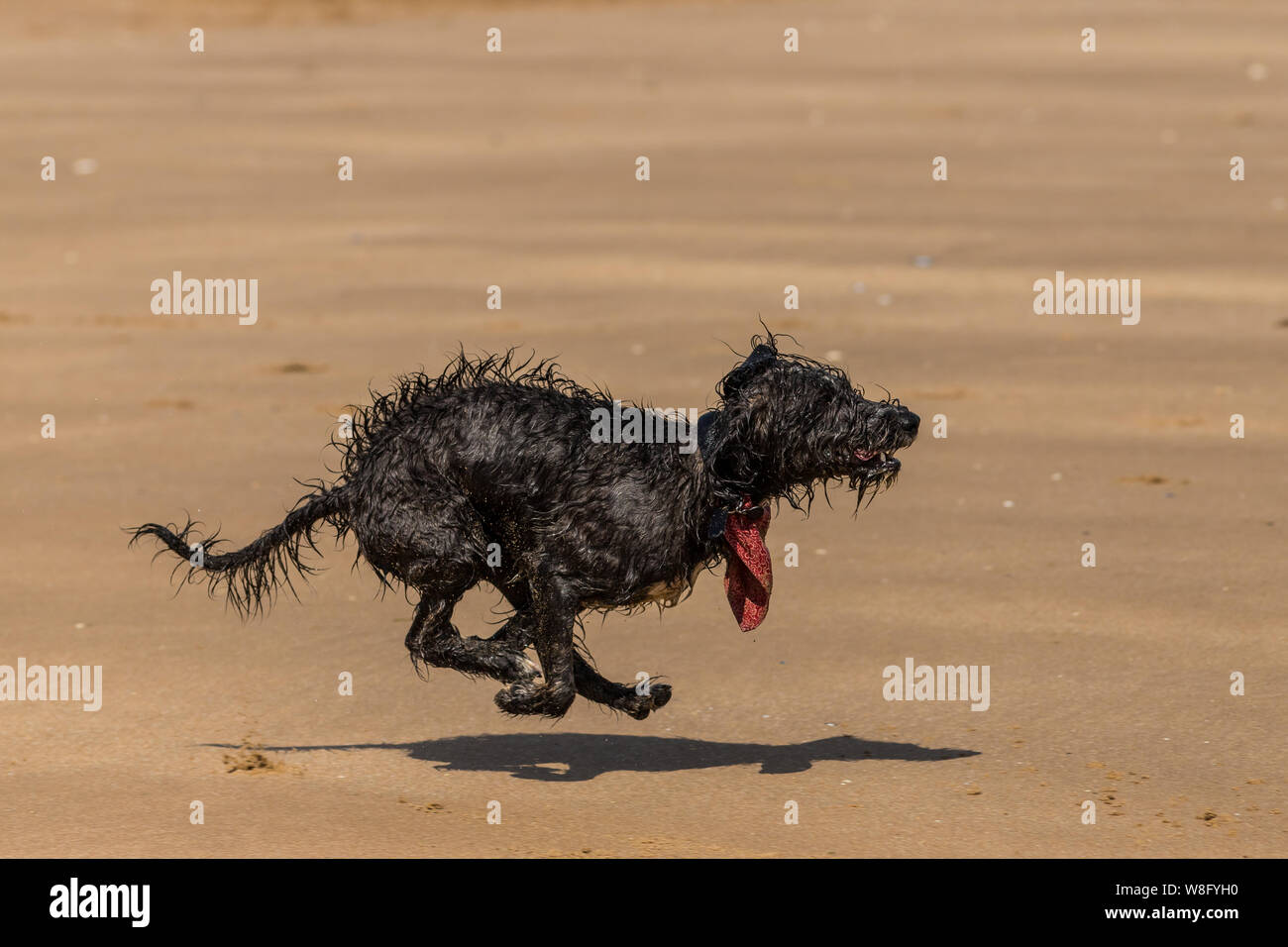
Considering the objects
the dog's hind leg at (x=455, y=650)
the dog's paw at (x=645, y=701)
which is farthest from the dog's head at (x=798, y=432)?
the dog's hind leg at (x=455, y=650)

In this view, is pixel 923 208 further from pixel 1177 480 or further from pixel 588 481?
pixel 588 481

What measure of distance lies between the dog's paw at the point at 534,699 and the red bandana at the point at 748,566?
25.1 inches

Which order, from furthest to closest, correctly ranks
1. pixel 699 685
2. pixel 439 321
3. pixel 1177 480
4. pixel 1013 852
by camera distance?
pixel 439 321, pixel 1177 480, pixel 699 685, pixel 1013 852

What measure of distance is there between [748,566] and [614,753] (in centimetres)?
106

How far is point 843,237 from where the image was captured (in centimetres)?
1600

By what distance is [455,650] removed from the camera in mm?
6477

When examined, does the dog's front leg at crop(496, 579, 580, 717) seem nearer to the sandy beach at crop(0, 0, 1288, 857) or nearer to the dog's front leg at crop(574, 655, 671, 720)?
the dog's front leg at crop(574, 655, 671, 720)

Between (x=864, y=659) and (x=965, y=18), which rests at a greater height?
(x=965, y=18)

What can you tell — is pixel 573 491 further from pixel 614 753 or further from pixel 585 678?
pixel 614 753

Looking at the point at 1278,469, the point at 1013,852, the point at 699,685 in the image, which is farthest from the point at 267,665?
the point at 1278,469

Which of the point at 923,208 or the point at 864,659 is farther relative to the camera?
the point at 923,208

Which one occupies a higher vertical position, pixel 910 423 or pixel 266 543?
pixel 910 423

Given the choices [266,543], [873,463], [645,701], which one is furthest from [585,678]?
[873,463]

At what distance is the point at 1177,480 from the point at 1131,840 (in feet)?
14.9
